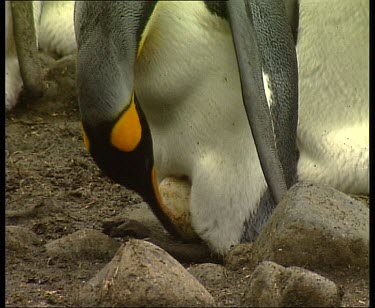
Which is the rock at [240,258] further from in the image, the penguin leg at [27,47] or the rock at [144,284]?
the penguin leg at [27,47]

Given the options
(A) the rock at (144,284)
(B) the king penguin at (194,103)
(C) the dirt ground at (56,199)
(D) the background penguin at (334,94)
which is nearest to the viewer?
(A) the rock at (144,284)

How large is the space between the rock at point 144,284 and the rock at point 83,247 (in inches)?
9.2

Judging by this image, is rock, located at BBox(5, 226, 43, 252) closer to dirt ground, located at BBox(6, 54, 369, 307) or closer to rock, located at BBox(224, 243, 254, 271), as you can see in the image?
dirt ground, located at BBox(6, 54, 369, 307)

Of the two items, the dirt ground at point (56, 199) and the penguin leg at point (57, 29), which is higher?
the dirt ground at point (56, 199)

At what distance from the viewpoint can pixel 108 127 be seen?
161 centimetres

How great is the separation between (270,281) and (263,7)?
2.07 ft

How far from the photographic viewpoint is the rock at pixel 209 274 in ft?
5.11

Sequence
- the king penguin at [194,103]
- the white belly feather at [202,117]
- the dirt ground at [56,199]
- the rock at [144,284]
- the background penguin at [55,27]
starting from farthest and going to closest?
the background penguin at [55,27] < the white belly feather at [202,117] < the king penguin at [194,103] < the dirt ground at [56,199] < the rock at [144,284]

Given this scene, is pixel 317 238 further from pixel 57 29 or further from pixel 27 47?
pixel 57 29

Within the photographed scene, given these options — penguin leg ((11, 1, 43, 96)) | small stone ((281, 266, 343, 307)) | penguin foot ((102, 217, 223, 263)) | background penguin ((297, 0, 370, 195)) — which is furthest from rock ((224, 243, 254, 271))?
penguin leg ((11, 1, 43, 96))

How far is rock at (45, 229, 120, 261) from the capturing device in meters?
1.66

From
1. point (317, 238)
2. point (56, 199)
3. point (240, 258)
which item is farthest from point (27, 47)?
point (317, 238)

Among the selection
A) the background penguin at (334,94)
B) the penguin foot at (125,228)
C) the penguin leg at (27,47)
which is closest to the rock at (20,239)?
the penguin foot at (125,228)

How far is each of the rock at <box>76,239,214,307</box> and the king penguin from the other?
265 mm
